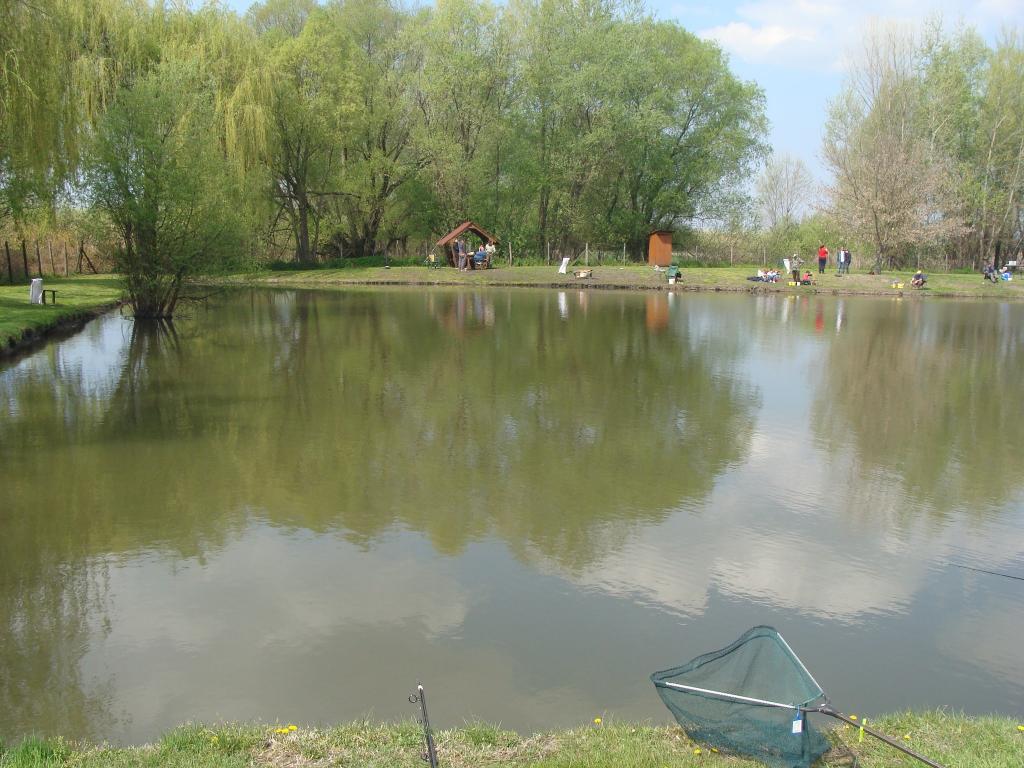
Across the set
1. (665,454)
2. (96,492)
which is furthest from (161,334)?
(665,454)

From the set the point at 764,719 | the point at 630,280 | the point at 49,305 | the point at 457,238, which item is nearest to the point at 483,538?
the point at 764,719

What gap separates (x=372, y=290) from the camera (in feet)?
123

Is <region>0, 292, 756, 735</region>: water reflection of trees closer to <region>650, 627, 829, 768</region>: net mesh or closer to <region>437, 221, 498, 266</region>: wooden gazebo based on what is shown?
<region>650, 627, 829, 768</region>: net mesh

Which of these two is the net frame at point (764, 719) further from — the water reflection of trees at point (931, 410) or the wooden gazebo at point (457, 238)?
the wooden gazebo at point (457, 238)

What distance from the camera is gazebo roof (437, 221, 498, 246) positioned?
43.8m

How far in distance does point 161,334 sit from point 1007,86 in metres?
45.0

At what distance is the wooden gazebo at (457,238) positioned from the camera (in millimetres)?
43812

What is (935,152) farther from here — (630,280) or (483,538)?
(483,538)

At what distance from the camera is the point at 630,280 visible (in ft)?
135

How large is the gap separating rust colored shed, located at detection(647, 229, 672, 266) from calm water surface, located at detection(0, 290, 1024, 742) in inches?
1183

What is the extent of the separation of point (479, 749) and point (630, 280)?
38.0 meters

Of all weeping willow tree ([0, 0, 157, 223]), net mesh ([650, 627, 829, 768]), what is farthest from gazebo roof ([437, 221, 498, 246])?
net mesh ([650, 627, 829, 768])

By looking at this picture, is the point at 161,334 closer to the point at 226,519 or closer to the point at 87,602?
the point at 226,519

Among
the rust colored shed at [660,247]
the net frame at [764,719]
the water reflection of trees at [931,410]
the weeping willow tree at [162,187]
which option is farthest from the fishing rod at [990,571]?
the rust colored shed at [660,247]
